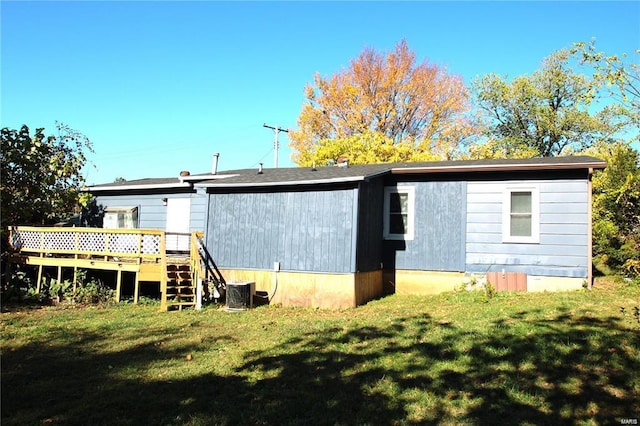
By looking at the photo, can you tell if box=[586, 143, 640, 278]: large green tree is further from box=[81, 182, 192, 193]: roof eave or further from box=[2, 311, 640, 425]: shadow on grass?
box=[81, 182, 192, 193]: roof eave

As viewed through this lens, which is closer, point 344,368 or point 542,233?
point 344,368

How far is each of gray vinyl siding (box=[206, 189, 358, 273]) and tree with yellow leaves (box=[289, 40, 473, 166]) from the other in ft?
56.8

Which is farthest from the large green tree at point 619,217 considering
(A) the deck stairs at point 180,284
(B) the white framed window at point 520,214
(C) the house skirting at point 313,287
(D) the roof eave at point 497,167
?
(A) the deck stairs at point 180,284

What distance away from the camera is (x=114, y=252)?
12.4m

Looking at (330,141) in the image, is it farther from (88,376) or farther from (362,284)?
(88,376)

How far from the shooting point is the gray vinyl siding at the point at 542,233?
10742 mm

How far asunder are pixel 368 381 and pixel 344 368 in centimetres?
57

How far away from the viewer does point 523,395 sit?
4730 millimetres

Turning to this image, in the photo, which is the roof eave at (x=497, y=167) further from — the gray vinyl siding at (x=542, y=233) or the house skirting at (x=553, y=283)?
the house skirting at (x=553, y=283)

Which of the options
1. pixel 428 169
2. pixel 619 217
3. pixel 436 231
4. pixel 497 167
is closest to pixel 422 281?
pixel 436 231

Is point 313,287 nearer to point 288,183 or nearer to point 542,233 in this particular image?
point 288,183

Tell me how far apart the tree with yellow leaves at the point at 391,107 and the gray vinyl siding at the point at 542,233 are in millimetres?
18046

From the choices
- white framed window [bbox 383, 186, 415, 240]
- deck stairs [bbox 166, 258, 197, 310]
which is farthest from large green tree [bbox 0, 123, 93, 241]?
white framed window [bbox 383, 186, 415, 240]

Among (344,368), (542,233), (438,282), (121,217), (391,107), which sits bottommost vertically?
(344,368)
